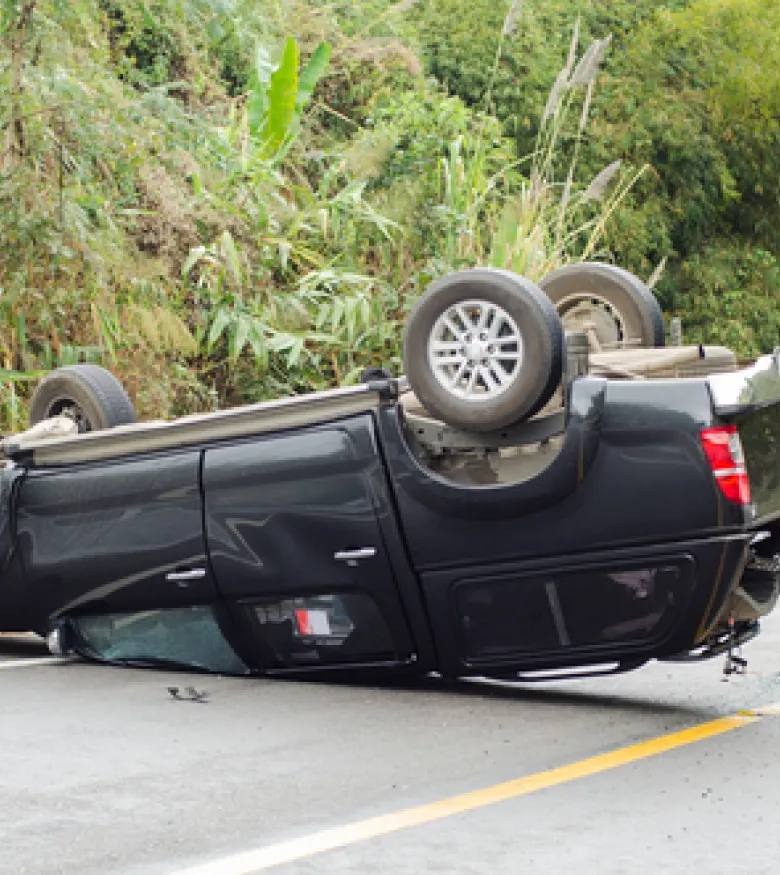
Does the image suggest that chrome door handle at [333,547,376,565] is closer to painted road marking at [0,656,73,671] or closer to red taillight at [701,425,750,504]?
red taillight at [701,425,750,504]

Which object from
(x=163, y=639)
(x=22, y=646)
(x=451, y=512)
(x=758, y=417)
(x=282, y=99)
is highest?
(x=282, y=99)

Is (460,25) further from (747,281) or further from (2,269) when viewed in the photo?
(2,269)

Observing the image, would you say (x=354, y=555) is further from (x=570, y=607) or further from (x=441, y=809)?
(x=441, y=809)

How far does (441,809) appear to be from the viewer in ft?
17.0

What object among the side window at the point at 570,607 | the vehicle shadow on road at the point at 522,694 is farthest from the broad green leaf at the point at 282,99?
the side window at the point at 570,607

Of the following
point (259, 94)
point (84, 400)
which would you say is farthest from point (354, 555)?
point (259, 94)

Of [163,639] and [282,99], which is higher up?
[282,99]

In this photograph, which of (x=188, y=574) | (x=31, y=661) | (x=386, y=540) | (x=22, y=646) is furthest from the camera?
(x=22, y=646)

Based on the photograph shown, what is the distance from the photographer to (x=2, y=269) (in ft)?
40.9

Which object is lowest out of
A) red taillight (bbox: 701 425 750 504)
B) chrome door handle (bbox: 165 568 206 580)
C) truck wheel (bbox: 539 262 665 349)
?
chrome door handle (bbox: 165 568 206 580)

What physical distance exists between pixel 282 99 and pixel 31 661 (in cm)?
869

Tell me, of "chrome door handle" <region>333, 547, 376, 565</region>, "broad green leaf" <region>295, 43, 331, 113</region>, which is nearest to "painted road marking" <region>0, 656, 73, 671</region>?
"chrome door handle" <region>333, 547, 376, 565</region>

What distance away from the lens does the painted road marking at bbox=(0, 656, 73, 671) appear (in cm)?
816

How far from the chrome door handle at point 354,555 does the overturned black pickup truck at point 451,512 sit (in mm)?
21
